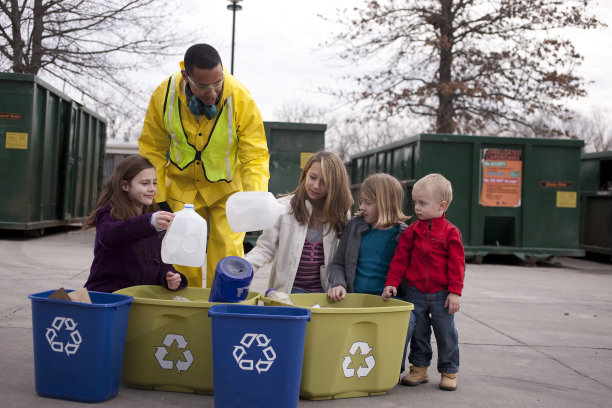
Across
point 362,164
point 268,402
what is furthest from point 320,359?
point 362,164

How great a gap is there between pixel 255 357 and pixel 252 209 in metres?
1.11

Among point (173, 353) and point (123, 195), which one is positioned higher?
point (123, 195)

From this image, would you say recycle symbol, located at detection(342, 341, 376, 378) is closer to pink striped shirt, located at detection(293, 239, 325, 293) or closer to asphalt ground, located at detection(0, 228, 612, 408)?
asphalt ground, located at detection(0, 228, 612, 408)

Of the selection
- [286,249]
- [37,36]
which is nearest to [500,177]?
[286,249]

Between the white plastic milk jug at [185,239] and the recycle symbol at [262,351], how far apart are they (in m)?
0.71

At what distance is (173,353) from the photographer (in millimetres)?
3074

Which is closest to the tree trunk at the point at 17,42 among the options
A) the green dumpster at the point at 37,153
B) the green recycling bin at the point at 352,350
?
the green dumpster at the point at 37,153

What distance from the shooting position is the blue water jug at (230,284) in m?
3.11

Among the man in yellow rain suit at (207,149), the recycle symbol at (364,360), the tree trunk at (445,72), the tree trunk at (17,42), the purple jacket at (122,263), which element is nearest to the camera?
the recycle symbol at (364,360)

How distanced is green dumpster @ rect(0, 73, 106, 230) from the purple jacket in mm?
7470

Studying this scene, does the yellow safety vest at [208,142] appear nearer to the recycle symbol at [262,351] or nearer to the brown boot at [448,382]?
the recycle symbol at [262,351]

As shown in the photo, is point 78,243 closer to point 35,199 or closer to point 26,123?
point 35,199

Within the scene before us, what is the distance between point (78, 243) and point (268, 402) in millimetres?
9108

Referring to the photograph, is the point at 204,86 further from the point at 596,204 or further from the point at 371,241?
the point at 596,204
